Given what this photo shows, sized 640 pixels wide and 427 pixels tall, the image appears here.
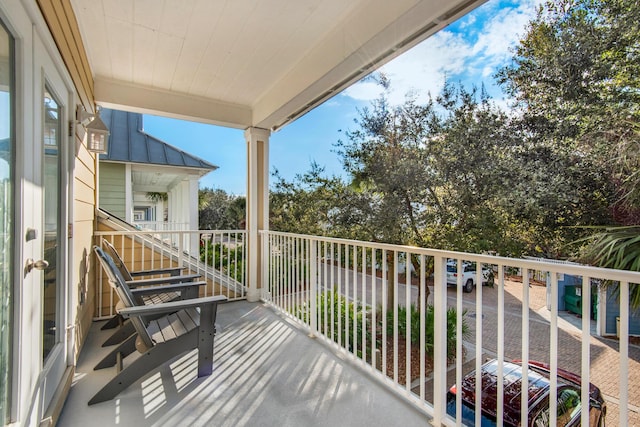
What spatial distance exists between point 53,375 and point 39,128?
1342 mm

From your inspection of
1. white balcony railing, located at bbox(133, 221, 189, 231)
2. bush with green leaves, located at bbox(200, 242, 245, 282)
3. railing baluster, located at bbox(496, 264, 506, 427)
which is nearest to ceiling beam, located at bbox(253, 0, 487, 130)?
railing baluster, located at bbox(496, 264, 506, 427)

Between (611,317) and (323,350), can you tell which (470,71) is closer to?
(611,317)

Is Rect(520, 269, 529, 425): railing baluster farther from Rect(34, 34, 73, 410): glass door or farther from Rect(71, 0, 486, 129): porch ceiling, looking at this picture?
Rect(34, 34, 73, 410): glass door

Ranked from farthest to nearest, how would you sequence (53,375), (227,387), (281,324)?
1. (281,324)
2. (227,387)
3. (53,375)

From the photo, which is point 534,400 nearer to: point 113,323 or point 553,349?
point 553,349

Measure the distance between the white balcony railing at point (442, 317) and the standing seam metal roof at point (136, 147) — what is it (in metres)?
4.14

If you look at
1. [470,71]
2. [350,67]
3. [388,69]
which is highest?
[388,69]

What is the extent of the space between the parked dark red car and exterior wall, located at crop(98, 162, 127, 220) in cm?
686

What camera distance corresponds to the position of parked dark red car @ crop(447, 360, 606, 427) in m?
2.35

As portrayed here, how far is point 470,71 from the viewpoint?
6.59 meters

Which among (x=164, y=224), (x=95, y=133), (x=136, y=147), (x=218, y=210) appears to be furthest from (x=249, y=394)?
(x=218, y=210)

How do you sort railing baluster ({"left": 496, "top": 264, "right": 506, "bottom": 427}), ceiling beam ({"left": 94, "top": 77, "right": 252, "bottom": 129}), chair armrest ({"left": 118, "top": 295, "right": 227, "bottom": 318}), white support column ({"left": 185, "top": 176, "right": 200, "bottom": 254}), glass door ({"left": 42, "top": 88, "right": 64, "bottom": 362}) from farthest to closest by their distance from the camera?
white support column ({"left": 185, "top": 176, "right": 200, "bottom": 254}) < ceiling beam ({"left": 94, "top": 77, "right": 252, "bottom": 129}) < chair armrest ({"left": 118, "top": 295, "right": 227, "bottom": 318}) < glass door ({"left": 42, "top": 88, "right": 64, "bottom": 362}) < railing baluster ({"left": 496, "top": 264, "right": 506, "bottom": 427})

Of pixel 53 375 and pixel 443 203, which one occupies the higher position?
pixel 443 203

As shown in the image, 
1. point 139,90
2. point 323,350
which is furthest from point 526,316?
point 139,90
